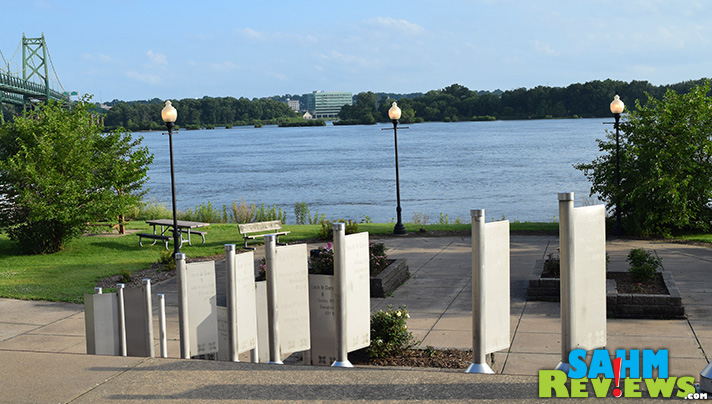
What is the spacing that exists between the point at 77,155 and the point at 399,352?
38.2 ft

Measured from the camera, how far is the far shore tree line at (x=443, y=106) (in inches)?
5138

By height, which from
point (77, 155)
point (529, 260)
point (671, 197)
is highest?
point (77, 155)

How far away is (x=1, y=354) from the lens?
713 centimetres

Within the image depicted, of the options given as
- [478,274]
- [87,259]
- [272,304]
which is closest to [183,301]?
[272,304]

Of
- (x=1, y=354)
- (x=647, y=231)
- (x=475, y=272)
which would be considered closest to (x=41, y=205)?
(x=1, y=354)

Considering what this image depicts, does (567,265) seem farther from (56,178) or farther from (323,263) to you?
(56,178)

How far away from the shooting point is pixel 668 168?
57.6 ft

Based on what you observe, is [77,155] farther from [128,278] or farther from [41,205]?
[128,278]

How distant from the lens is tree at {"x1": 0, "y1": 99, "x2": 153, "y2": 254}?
15.9 metres

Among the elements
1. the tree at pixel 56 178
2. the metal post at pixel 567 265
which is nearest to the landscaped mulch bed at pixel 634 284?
the metal post at pixel 567 265

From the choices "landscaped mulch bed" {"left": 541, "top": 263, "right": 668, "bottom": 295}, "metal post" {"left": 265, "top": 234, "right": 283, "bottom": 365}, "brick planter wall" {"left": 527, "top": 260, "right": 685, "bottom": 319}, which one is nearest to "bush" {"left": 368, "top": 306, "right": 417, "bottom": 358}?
"metal post" {"left": 265, "top": 234, "right": 283, "bottom": 365}

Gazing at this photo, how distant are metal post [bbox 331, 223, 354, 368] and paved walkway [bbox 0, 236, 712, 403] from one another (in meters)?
0.19

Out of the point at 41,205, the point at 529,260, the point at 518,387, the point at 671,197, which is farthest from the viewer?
the point at 671,197

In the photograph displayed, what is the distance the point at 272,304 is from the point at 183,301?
31.6 inches
